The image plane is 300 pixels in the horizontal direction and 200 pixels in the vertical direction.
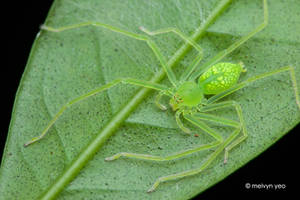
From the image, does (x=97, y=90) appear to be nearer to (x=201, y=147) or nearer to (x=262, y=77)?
(x=201, y=147)

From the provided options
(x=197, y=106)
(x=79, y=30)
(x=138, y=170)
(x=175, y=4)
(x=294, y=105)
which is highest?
(x=175, y=4)

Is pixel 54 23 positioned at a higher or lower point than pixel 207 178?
higher

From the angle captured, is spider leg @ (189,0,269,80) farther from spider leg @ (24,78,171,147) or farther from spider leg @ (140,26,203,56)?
spider leg @ (24,78,171,147)

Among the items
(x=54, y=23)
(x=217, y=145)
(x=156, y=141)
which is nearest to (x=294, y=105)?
(x=217, y=145)

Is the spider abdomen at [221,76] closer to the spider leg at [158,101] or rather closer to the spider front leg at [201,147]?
the spider front leg at [201,147]

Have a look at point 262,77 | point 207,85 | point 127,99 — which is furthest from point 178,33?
point 262,77

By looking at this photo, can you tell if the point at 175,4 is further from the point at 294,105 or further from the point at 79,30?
the point at 294,105

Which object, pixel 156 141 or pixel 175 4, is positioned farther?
pixel 175 4

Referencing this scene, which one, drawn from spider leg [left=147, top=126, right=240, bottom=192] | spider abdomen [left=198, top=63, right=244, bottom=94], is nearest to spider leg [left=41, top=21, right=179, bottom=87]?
spider abdomen [left=198, top=63, right=244, bottom=94]
